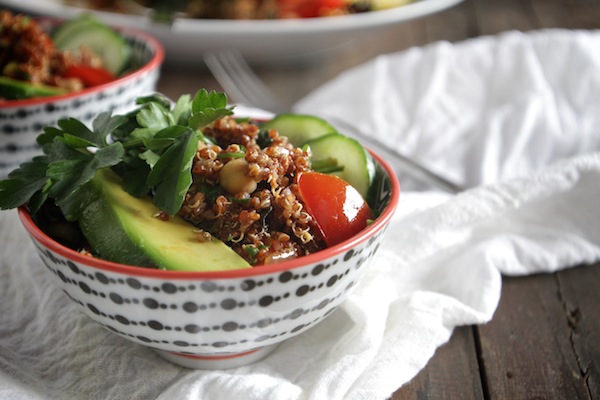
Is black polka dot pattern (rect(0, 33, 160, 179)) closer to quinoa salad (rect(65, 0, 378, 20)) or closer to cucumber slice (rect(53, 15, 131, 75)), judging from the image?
cucumber slice (rect(53, 15, 131, 75))

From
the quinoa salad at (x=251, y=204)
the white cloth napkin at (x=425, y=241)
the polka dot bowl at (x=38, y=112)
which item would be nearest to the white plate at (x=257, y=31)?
the white cloth napkin at (x=425, y=241)

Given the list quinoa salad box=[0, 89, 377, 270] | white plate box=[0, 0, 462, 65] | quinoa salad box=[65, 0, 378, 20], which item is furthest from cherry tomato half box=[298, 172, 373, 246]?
quinoa salad box=[65, 0, 378, 20]

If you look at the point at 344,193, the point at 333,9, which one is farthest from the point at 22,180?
the point at 333,9

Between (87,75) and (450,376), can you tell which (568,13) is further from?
(450,376)

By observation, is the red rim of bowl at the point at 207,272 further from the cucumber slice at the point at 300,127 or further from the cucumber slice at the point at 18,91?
the cucumber slice at the point at 18,91

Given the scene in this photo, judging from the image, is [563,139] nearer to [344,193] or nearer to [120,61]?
[344,193]

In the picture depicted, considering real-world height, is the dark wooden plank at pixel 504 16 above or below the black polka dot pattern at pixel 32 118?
below

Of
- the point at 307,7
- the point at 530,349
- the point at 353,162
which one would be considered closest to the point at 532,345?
the point at 530,349
